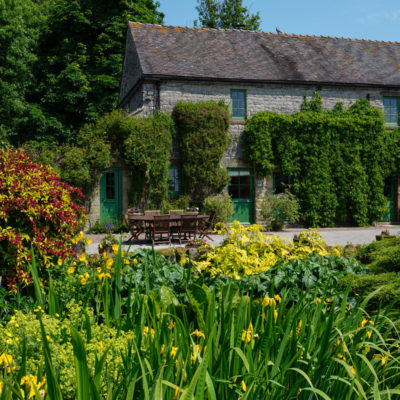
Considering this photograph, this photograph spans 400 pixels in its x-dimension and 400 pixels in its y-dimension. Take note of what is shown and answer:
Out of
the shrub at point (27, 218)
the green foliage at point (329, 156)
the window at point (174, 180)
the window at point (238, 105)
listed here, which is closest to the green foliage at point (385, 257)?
the shrub at point (27, 218)

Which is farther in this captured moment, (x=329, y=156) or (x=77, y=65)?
(x=77, y=65)

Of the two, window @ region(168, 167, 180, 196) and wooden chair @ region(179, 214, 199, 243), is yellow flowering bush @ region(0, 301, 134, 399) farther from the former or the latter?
window @ region(168, 167, 180, 196)

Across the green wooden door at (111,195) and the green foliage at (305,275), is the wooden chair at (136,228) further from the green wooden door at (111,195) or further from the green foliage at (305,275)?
the green foliage at (305,275)

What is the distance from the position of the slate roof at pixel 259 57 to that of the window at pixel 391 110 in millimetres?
787

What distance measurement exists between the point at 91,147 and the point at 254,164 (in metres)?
6.22

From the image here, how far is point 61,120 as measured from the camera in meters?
22.9

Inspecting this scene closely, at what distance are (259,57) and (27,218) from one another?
49.1 ft

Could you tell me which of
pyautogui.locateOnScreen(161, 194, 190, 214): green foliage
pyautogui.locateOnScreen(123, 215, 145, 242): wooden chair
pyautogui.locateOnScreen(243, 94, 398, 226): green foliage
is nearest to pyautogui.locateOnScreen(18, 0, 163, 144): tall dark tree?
pyautogui.locateOnScreen(161, 194, 190, 214): green foliage

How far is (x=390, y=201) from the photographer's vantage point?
A: 18250 millimetres

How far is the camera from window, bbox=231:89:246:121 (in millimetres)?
16297

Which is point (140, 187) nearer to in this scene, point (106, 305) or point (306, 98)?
point (306, 98)

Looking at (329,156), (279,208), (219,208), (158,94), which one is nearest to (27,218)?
(219,208)

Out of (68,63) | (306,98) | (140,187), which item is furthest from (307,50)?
(68,63)

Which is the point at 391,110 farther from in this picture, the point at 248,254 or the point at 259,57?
the point at 248,254
